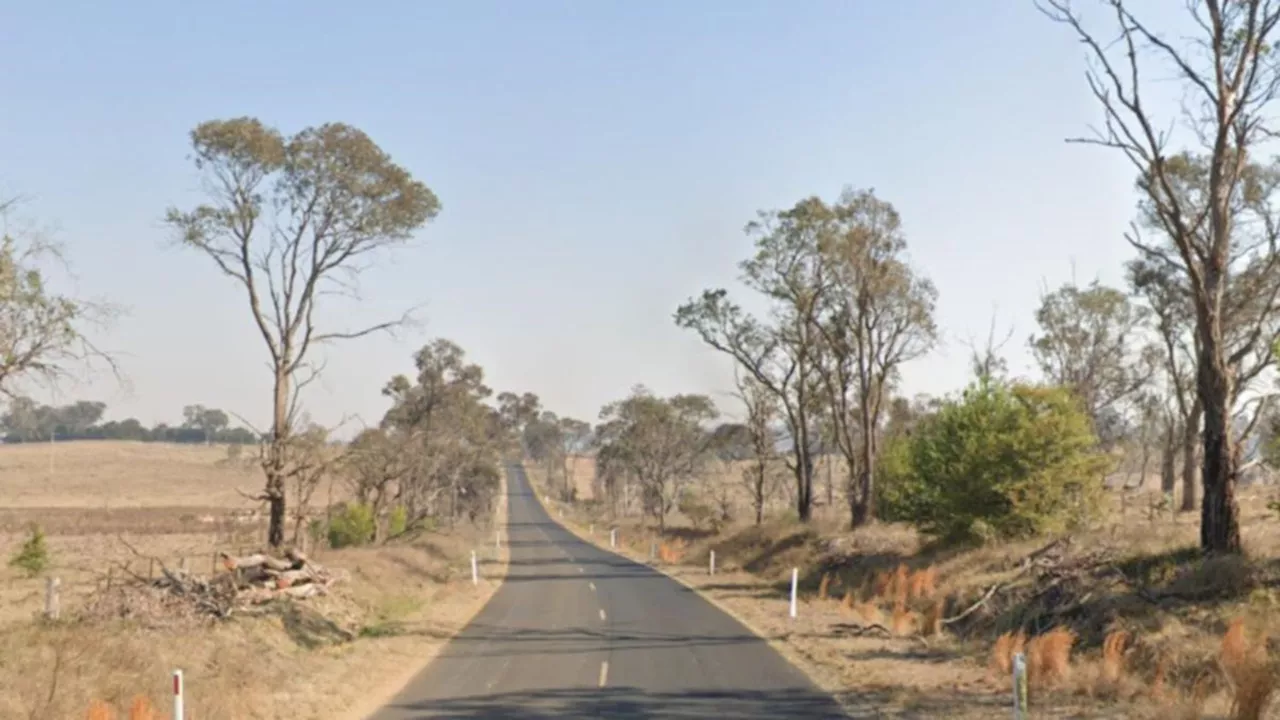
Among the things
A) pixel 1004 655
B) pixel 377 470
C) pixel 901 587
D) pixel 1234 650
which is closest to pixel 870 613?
pixel 901 587

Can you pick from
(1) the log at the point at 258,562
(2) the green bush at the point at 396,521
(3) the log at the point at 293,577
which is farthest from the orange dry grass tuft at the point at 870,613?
(2) the green bush at the point at 396,521

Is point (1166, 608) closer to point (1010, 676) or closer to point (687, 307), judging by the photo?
point (1010, 676)

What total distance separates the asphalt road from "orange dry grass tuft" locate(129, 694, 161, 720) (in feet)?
9.91

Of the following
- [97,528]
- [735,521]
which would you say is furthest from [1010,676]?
[97,528]

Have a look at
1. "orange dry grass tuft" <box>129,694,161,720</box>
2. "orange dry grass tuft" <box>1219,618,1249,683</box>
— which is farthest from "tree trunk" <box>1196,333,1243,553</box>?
"orange dry grass tuft" <box>129,694,161,720</box>

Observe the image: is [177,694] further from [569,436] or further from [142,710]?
[569,436]

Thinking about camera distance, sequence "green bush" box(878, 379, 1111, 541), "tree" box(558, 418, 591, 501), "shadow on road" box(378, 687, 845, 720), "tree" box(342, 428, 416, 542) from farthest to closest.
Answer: "tree" box(558, 418, 591, 501), "tree" box(342, 428, 416, 542), "green bush" box(878, 379, 1111, 541), "shadow on road" box(378, 687, 845, 720)

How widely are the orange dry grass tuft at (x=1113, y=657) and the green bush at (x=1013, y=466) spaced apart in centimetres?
1127

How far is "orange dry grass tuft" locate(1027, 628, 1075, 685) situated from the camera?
47.4 ft

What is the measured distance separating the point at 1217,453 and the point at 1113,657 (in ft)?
18.1

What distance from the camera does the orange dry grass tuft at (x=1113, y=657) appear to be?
13.7m

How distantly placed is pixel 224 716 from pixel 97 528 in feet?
171

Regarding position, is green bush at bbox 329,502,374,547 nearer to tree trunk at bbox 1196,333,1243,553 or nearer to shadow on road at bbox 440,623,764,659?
shadow on road at bbox 440,623,764,659

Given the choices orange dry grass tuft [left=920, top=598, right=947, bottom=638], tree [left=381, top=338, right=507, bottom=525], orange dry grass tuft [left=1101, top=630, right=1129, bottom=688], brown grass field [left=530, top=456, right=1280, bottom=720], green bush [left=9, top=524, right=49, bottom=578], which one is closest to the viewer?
brown grass field [left=530, top=456, right=1280, bottom=720]
